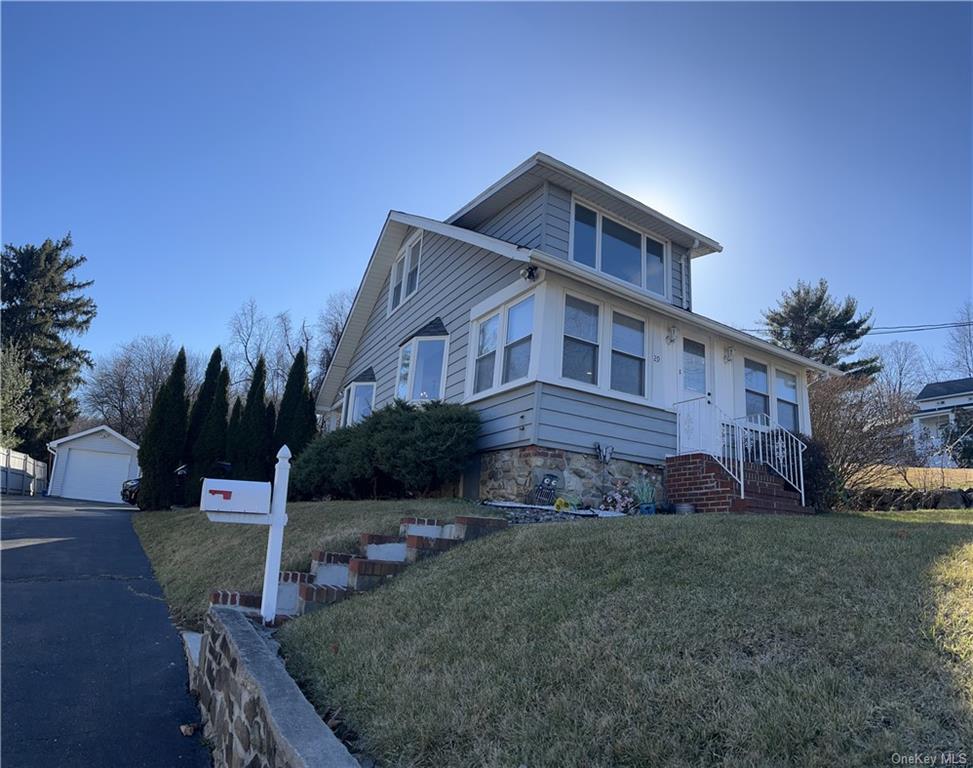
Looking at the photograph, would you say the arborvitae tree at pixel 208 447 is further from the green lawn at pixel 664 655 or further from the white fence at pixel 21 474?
the white fence at pixel 21 474

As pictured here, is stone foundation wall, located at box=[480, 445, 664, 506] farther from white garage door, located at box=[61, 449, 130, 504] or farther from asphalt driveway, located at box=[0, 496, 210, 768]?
white garage door, located at box=[61, 449, 130, 504]

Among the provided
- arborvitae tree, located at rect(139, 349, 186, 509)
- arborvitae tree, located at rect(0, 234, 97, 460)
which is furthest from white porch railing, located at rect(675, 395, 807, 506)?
arborvitae tree, located at rect(0, 234, 97, 460)

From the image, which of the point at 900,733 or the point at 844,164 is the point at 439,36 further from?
the point at 900,733

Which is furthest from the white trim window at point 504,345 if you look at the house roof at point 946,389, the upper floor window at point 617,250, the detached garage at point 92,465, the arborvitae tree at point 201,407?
the house roof at point 946,389

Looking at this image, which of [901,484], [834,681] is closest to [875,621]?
[834,681]

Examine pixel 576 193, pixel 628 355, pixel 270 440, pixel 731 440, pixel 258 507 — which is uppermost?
pixel 576 193

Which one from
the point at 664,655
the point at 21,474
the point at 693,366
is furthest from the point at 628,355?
the point at 21,474

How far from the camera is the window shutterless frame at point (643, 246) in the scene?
10.7 metres

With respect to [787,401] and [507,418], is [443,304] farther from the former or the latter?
[787,401]

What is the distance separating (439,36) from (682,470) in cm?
745

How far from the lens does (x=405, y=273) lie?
14.4 metres

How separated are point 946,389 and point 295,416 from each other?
28.1 meters

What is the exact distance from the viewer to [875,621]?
9.56 feet

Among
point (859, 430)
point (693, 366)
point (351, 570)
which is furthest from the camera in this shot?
point (859, 430)
